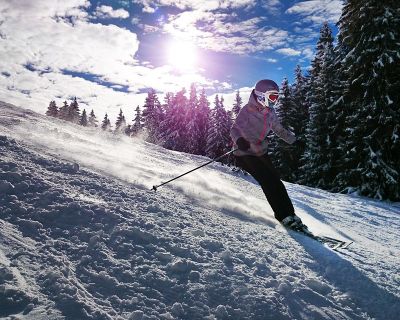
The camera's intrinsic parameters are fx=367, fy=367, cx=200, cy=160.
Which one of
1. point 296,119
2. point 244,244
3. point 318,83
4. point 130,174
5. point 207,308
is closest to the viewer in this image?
point 207,308

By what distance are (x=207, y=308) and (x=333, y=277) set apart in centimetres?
153

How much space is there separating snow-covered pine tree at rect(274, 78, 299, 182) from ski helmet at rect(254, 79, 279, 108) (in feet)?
96.9

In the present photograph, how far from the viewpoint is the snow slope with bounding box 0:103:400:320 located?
2703 mm

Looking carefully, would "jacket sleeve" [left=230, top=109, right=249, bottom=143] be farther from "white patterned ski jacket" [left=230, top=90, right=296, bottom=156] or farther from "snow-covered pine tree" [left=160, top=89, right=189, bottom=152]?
"snow-covered pine tree" [left=160, top=89, right=189, bottom=152]

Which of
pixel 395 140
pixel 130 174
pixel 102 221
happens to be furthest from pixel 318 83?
pixel 102 221

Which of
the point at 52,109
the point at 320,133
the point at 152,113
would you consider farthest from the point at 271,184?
the point at 52,109

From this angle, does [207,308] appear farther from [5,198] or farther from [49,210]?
[5,198]

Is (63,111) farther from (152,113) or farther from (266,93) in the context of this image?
(266,93)

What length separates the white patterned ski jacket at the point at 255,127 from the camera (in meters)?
6.10

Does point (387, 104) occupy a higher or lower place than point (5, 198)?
higher

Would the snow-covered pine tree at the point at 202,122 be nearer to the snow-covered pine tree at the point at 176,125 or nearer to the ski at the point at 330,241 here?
the snow-covered pine tree at the point at 176,125

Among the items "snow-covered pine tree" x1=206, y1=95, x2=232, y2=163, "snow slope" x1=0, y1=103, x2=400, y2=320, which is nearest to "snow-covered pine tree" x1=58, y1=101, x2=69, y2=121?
"snow-covered pine tree" x1=206, y1=95, x2=232, y2=163

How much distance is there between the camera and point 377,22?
56.4ft

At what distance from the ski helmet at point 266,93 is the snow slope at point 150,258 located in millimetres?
1864
